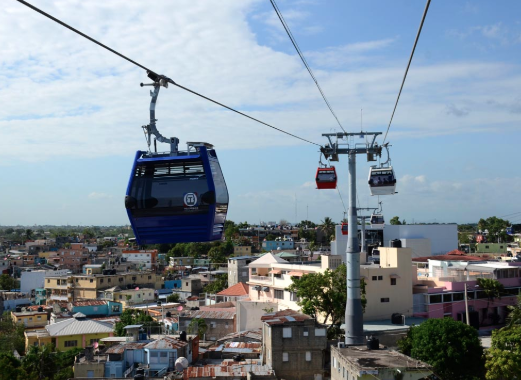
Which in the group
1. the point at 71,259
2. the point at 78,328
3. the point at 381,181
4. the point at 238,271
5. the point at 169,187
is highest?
the point at 381,181

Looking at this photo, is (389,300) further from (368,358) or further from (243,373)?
(368,358)

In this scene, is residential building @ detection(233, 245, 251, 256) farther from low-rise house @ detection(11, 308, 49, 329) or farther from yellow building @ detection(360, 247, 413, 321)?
yellow building @ detection(360, 247, 413, 321)

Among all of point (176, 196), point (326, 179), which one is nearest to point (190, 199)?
point (176, 196)

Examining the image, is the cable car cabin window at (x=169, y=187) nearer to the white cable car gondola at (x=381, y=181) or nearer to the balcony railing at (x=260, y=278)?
the white cable car gondola at (x=381, y=181)

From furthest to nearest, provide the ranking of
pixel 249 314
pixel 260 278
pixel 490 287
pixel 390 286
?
pixel 260 278 → pixel 249 314 → pixel 490 287 → pixel 390 286

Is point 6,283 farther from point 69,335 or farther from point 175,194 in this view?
point 175,194

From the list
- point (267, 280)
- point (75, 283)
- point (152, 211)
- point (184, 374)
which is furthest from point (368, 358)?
point (75, 283)

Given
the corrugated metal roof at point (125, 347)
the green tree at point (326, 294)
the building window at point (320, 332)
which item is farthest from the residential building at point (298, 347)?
the corrugated metal roof at point (125, 347)
